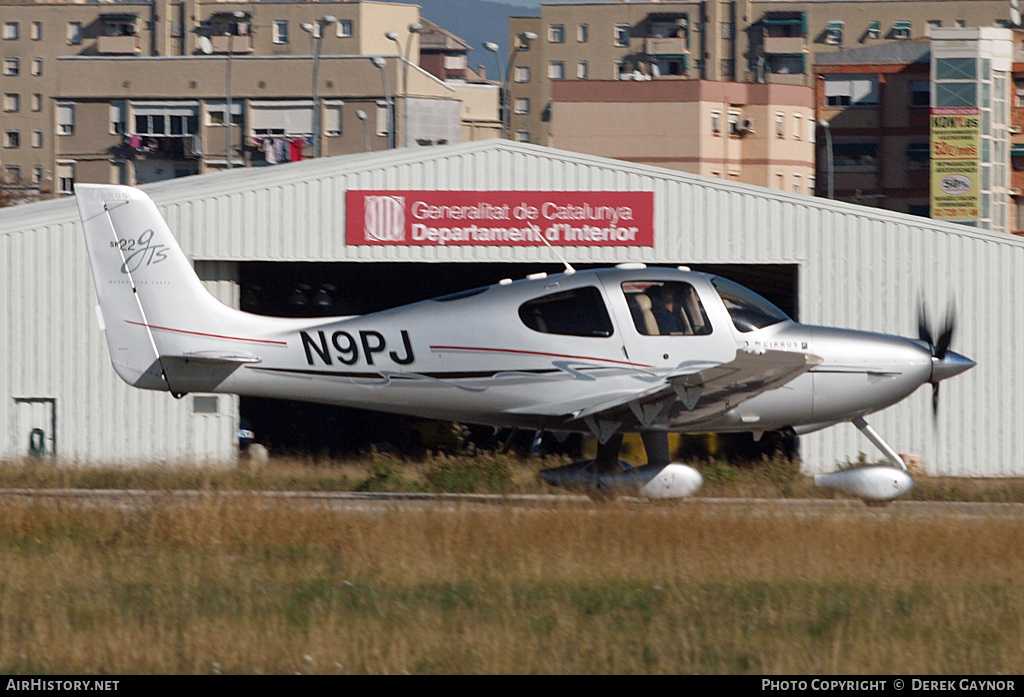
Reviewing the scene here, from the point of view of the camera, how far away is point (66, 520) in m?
11.2

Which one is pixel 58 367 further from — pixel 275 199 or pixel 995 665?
pixel 995 665

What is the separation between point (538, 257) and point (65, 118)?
65249 mm

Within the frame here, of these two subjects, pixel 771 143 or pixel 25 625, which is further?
pixel 771 143

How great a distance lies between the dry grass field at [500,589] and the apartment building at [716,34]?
82.6 meters

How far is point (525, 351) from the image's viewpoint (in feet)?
43.0

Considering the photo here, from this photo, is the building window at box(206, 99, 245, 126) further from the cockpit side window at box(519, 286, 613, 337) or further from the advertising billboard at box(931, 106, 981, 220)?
the cockpit side window at box(519, 286, 613, 337)

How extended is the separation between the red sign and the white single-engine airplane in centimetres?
724

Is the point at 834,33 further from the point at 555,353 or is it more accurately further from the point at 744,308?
the point at 555,353

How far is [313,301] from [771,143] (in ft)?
155

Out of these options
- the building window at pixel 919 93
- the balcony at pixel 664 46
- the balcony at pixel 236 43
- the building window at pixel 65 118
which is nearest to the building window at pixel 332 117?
the building window at pixel 65 118

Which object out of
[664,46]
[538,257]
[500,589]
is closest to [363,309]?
[538,257]

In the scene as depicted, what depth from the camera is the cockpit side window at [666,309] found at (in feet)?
42.5

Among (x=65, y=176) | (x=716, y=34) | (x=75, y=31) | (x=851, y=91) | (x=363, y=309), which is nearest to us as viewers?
(x=363, y=309)

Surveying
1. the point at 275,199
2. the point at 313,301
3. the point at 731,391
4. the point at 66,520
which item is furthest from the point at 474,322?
the point at 313,301
